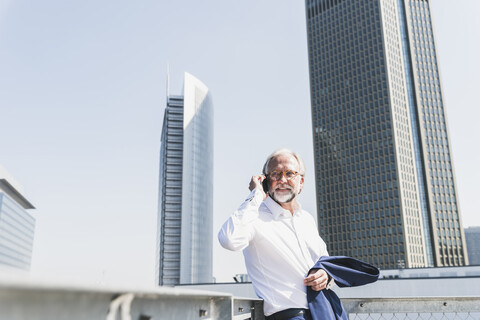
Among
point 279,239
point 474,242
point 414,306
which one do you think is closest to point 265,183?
point 279,239

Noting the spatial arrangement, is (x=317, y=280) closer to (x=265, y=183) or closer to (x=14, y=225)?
(x=265, y=183)

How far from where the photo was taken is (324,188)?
9906 centimetres

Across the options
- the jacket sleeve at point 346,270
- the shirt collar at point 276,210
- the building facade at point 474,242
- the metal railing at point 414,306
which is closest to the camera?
the jacket sleeve at point 346,270

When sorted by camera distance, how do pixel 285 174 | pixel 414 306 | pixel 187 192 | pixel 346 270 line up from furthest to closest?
pixel 187 192, pixel 414 306, pixel 285 174, pixel 346 270

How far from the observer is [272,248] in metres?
2.53

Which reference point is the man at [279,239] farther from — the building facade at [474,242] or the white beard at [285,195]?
the building facade at [474,242]

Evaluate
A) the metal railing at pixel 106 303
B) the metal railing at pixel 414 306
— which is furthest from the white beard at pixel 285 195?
the metal railing at pixel 414 306

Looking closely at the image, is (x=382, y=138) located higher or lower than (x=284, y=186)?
higher

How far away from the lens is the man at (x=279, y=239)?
2410 mm

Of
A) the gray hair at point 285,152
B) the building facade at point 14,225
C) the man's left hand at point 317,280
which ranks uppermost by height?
the building facade at point 14,225

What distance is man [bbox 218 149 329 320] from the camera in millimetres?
2410

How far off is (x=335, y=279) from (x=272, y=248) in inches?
17.8

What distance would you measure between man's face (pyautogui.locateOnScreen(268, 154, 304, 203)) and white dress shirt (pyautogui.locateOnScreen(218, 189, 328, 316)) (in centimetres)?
7

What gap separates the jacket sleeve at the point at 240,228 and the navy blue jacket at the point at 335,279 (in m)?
0.47
